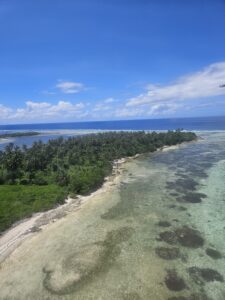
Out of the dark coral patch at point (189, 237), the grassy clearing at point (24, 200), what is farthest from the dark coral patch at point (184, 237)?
the grassy clearing at point (24, 200)

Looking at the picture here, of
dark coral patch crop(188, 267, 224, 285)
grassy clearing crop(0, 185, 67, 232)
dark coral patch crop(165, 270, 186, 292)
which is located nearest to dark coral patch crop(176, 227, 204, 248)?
dark coral patch crop(188, 267, 224, 285)

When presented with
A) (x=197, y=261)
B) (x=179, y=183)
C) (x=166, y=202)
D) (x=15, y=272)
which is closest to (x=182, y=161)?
(x=179, y=183)

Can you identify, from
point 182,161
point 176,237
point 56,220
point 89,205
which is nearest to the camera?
point 176,237

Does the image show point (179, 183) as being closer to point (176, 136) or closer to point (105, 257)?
point (105, 257)

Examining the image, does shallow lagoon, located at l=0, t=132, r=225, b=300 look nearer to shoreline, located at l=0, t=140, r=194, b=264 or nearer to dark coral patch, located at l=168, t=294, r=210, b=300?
dark coral patch, located at l=168, t=294, r=210, b=300

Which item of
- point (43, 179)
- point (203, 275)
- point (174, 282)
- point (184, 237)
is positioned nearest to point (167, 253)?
point (184, 237)

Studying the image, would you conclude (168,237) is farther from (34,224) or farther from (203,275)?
(34,224)
